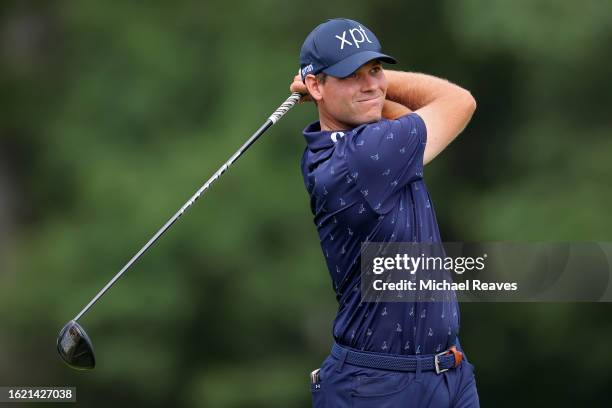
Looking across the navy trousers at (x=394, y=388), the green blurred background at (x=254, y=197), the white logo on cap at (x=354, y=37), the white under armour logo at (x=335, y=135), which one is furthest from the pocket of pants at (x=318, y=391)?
the green blurred background at (x=254, y=197)

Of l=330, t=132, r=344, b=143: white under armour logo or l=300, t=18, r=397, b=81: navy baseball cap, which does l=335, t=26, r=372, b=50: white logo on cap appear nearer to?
l=300, t=18, r=397, b=81: navy baseball cap

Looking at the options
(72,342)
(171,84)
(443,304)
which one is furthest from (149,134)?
(443,304)

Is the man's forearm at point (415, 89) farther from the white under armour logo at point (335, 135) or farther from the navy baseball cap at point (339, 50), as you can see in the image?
the white under armour logo at point (335, 135)

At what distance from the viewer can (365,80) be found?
14.6 ft

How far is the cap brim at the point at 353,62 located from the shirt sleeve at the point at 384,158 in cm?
19

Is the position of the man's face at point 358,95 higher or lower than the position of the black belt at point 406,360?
higher

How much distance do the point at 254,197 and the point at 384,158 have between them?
24.4ft

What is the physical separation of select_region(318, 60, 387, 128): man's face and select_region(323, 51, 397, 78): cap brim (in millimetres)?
33

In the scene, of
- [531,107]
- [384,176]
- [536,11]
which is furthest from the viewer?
[531,107]

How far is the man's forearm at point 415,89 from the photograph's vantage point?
4613 millimetres

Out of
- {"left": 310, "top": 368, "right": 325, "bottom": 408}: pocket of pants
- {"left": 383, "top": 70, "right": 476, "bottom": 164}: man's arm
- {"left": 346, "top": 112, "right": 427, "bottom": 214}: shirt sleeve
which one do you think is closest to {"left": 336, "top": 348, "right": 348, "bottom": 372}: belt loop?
{"left": 310, "top": 368, "right": 325, "bottom": 408}: pocket of pants

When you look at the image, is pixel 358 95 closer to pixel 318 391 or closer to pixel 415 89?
pixel 415 89

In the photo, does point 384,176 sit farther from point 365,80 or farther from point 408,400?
point 408,400

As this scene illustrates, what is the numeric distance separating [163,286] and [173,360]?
0.77 m
